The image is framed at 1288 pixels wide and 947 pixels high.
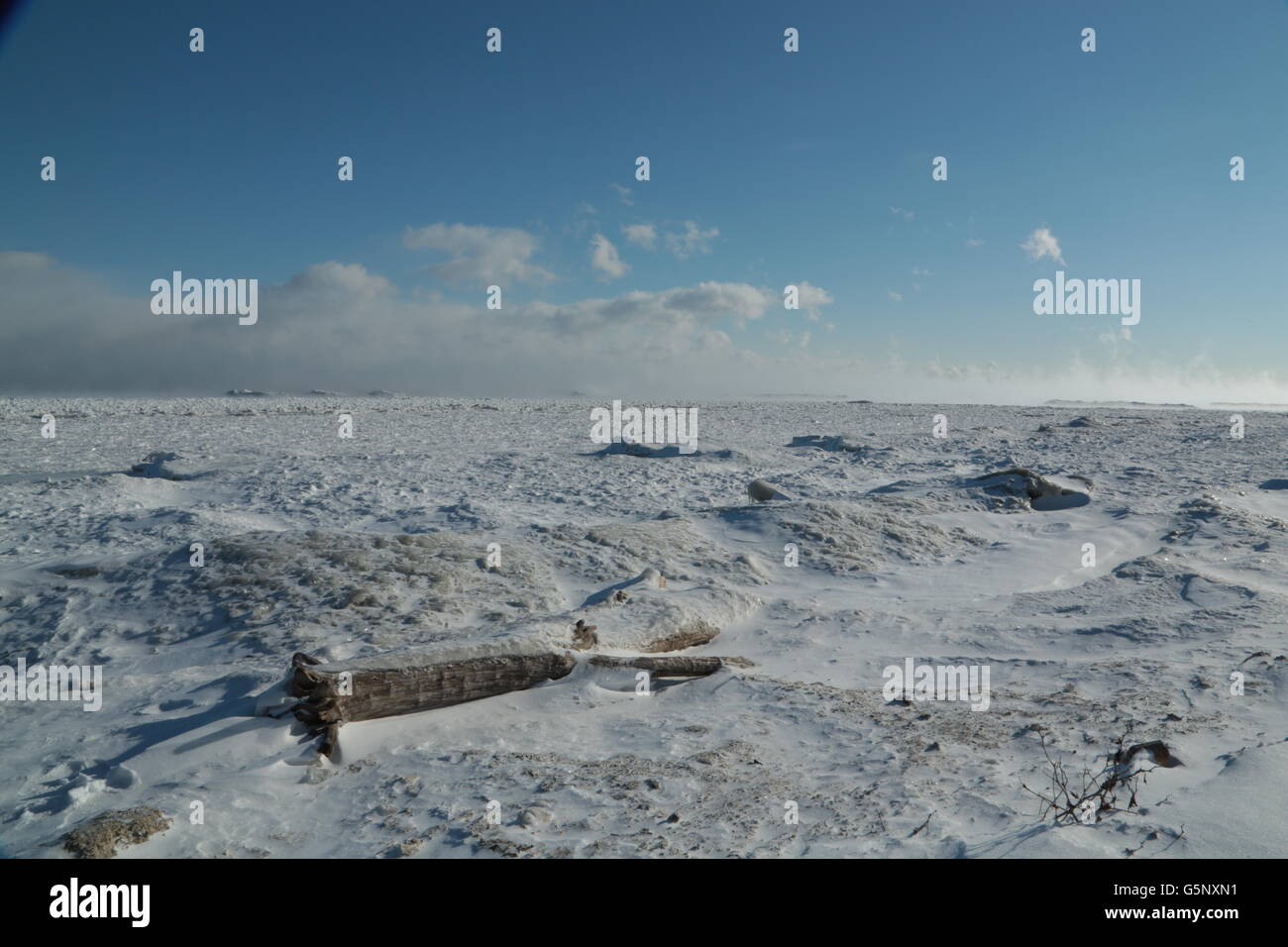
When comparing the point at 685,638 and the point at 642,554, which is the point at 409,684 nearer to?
the point at 685,638

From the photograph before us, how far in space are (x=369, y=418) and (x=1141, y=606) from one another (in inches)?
1353

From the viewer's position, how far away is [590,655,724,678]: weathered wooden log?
223 inches

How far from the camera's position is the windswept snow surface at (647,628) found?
3469mm

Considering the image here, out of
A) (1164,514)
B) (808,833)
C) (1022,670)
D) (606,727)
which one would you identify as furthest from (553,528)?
(1164,514)

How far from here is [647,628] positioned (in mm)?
6746

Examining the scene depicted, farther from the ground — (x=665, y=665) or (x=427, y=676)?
(x=427, y=676)

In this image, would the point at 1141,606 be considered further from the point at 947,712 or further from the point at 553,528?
the point at 553,528

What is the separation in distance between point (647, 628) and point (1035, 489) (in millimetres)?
9583

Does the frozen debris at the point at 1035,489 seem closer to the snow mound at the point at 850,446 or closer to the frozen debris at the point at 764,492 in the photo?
the frozen debris at the point at 764,492

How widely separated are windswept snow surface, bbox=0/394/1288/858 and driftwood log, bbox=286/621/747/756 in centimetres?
12

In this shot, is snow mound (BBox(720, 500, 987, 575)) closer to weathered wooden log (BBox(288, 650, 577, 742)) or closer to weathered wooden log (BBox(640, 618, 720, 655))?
weathered wooden log (BBox(640, 618, 720, 655))

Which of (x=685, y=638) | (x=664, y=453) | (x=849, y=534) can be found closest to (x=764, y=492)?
(x=849, y=534)

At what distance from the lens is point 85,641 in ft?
21.1
